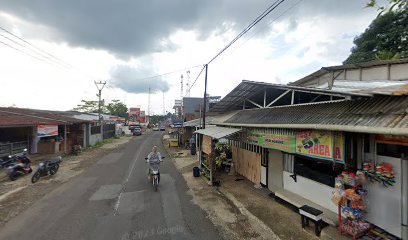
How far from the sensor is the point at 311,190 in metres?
7.55

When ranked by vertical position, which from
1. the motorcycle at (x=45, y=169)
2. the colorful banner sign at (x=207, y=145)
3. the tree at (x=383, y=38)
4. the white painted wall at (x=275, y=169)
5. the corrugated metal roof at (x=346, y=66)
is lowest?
the motorcycle at (x=45, y=169)

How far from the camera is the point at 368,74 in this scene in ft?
35.0

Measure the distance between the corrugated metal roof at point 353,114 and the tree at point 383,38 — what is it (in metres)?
22.8

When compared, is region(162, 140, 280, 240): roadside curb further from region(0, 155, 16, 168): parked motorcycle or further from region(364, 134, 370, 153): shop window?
region(0, 155, 16, 168): parked motorcycle

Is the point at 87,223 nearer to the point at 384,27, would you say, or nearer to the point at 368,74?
the point at 368,74

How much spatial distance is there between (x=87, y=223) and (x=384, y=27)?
3403cm

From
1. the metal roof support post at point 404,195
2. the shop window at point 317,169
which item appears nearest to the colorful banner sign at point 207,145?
the shop window at point 317,169

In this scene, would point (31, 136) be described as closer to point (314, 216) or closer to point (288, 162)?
point (288, 162)

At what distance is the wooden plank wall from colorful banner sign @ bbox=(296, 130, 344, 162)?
3687 millimetres

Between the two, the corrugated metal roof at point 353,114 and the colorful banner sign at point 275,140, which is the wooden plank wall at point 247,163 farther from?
the corrugated metal roof at point 353,114

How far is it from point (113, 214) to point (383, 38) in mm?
32090

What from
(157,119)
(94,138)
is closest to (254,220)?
(94,138)

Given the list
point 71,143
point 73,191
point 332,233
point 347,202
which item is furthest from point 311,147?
point 71,143

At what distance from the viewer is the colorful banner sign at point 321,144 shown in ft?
18.9
